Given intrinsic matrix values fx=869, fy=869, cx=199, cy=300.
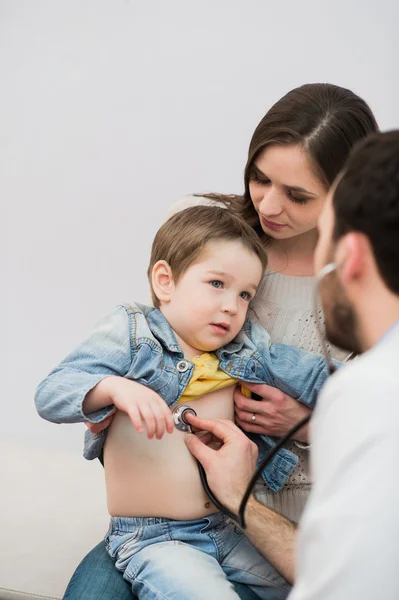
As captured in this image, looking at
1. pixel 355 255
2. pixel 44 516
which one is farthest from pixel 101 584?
pixel 355 255

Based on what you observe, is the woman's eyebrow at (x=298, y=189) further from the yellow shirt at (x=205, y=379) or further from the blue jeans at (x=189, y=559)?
the blue jeans at (x=189, y=559)

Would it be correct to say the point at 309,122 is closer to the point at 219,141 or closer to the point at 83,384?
the point at 83,384

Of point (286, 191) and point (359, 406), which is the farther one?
point (286, 191)

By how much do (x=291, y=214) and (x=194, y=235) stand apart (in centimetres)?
28

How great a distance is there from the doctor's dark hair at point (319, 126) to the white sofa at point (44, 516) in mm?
1144

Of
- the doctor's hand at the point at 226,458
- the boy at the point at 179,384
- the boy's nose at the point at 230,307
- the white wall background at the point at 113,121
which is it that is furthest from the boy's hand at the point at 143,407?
the white wall background at the point at 113,121

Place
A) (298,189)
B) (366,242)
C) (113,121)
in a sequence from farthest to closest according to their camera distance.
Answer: (113,121) → (298,189) → (366,242)

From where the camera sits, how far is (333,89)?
204 centimetres

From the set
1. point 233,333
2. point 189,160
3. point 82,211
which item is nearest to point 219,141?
point 189,160

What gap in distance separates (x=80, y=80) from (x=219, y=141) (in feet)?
1.83

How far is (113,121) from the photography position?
310 centimetres

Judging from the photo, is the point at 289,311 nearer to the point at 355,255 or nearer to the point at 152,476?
the point at 152,476

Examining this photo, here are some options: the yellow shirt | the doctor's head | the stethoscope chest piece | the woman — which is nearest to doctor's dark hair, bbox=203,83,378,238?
the woman

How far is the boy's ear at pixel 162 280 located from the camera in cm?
182
